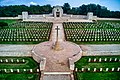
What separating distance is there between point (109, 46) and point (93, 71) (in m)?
8.31

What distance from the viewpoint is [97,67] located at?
21.1 metres

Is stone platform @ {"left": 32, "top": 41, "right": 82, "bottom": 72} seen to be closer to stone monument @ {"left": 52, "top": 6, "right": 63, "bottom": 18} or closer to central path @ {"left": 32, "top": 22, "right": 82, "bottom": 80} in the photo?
central path @ {"left": 32, "top": 22, "right": 82, "bottom": 80}

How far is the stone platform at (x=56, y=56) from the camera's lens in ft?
67.1

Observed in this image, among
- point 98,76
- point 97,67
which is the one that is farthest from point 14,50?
point 98,76

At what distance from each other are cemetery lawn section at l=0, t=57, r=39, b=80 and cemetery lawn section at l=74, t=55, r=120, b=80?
169 inches

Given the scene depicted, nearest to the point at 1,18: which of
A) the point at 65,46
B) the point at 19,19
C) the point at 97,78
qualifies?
the point at 19,19

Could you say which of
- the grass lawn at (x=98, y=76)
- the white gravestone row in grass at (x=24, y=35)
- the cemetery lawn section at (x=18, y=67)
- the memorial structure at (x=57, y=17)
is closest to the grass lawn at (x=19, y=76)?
the cemetery lawn section at (x=18, y=67)

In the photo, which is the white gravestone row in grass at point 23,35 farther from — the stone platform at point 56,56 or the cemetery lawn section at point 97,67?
the cemetery lawn section at point 97,67

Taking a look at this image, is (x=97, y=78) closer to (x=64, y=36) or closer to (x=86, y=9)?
(x=64, y=36)

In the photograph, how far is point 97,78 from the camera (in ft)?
62.2

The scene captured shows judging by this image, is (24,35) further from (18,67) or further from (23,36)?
(18,67)

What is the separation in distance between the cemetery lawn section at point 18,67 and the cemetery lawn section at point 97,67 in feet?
14.1

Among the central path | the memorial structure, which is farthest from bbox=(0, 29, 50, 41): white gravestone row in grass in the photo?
the memorial structure

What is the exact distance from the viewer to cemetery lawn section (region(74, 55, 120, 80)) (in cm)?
1912
